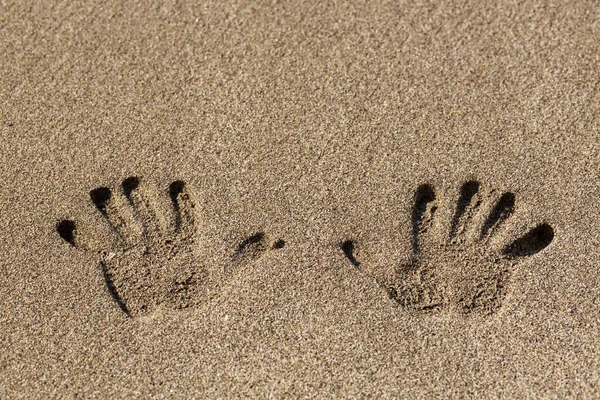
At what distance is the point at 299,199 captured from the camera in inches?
72.8

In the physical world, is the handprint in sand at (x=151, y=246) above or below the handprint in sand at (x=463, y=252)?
above

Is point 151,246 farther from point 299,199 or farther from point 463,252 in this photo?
point 463,252

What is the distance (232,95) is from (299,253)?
0.47 m

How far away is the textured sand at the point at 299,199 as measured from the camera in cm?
165

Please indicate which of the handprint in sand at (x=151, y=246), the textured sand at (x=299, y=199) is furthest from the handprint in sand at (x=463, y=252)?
the handprint in sand at (x=151, y=246)

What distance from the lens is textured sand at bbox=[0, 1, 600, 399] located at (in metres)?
1.65

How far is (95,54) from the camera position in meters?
2.07

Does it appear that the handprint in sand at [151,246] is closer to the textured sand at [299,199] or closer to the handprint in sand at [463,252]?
the textured sand at [299,199]

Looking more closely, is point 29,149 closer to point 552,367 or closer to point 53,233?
point 53,233

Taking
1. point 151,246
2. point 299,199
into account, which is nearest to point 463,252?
point 299,199

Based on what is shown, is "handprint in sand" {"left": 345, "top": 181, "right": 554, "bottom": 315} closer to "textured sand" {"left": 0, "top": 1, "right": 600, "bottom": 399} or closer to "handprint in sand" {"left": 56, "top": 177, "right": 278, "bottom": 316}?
"textured sand" {"left": 0, "top": 1, "right": 600, "bottom": 399}

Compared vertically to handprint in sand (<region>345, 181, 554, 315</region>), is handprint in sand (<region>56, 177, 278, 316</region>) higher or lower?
higher

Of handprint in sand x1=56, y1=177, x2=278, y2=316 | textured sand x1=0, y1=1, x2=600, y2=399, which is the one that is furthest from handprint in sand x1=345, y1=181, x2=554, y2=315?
handprint in sand x1=56, y1=177, x2=278, y2=316

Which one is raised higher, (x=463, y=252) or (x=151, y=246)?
(x=151, y=246)
